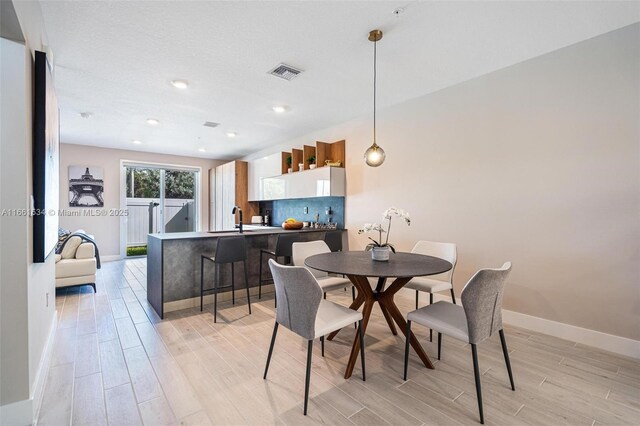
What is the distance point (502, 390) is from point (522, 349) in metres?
0.78

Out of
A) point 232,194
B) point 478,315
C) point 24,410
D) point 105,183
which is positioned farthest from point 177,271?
point 105,183

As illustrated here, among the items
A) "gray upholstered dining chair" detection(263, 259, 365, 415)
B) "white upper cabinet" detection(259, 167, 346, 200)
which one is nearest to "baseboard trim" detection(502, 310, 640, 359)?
"gray upholstered dining chair" detection(263, 259, 365, 415)

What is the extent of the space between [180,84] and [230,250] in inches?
77.5

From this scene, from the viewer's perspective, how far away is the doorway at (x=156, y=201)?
280 inches

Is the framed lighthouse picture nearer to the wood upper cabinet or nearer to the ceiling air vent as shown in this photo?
the wood upper cabinet

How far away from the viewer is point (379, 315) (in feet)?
10.9

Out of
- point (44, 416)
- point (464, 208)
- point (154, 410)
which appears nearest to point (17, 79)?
point (44, 416)

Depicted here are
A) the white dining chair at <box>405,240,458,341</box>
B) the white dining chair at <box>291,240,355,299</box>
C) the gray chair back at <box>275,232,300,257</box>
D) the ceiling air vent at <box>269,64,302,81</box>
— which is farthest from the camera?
the gray chair back at <box>275,232,300,257</box>

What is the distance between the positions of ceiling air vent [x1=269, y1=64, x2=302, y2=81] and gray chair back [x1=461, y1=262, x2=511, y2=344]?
2525 mm

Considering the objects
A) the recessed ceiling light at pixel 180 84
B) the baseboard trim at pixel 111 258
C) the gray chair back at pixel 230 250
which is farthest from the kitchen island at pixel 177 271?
the baseboard trim at pixel 111 258

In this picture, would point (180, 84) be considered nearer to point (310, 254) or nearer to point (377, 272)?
Answer: point (310, 254)

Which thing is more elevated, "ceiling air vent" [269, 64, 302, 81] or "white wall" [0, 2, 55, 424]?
"ceiling air vent" [269, 64, 302, 81]

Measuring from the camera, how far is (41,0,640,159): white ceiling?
2.15 metres

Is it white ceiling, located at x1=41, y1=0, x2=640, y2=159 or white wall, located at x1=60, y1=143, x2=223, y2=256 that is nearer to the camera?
white ceiling, located at x1=41, y1=0, x2=640, y2=159
